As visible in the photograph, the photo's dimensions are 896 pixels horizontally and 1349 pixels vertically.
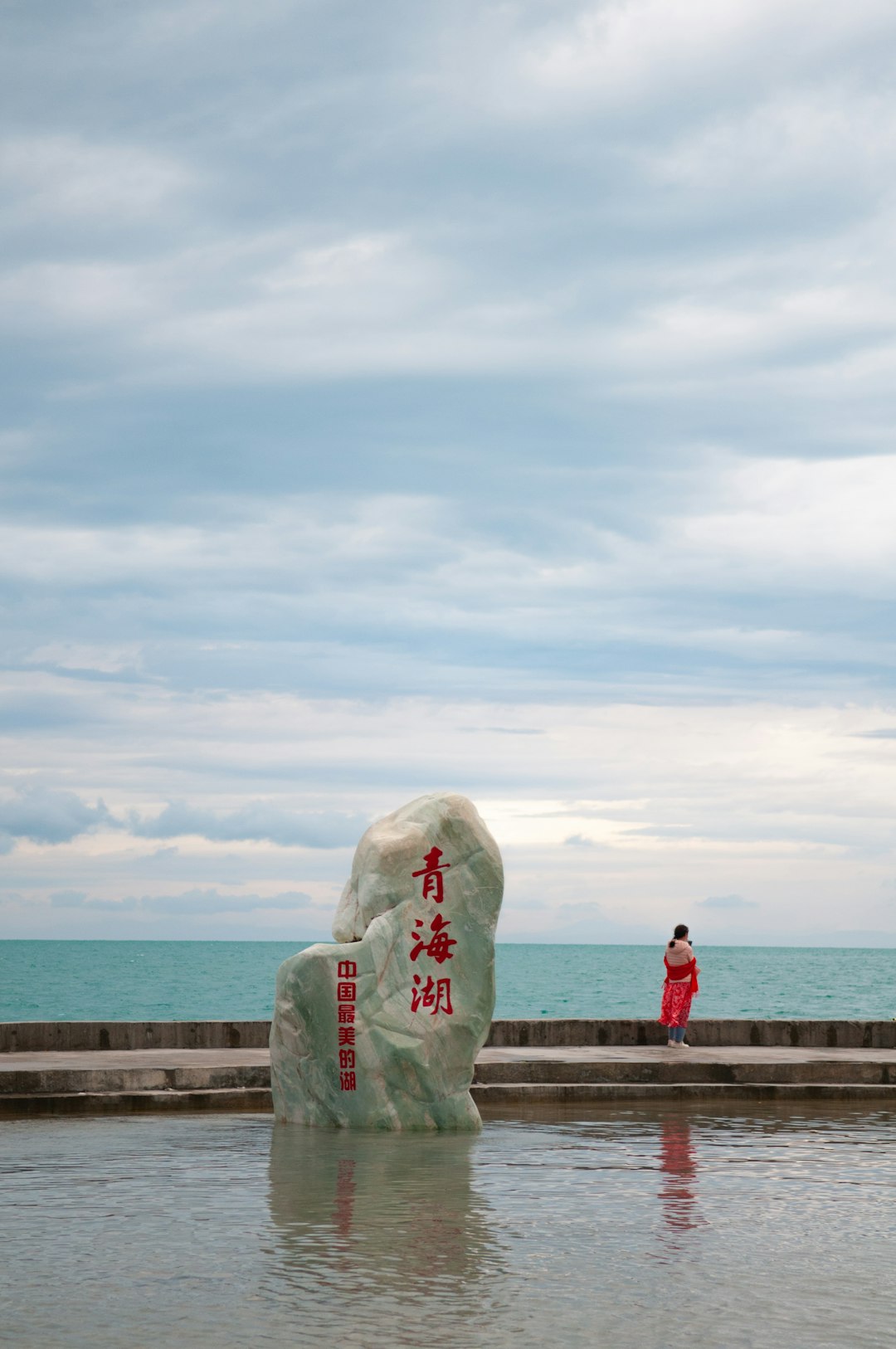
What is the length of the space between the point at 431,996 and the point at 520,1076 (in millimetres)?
3575

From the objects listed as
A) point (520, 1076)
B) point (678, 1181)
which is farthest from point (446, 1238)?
point (520, 1076)

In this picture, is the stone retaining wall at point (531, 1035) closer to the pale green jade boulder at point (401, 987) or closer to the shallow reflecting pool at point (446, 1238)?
the shallow reflecting pool at point (446, 1238)

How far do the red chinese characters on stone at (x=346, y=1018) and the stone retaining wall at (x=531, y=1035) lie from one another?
5.83 m

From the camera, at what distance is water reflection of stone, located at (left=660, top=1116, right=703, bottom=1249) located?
9.62 meters

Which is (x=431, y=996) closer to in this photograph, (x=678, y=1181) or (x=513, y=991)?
(x=678, y=1181)

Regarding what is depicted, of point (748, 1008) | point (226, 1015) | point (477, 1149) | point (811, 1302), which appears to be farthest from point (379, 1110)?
point (748, 1008)

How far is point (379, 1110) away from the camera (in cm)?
1362

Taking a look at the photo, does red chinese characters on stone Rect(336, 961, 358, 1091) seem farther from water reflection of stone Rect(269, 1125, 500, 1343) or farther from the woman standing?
the woman standing

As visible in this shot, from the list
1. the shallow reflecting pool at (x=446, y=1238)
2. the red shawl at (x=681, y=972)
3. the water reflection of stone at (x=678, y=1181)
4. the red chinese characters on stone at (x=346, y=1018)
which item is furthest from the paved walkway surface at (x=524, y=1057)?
the water reflection of stone at (x=678, y=1181)

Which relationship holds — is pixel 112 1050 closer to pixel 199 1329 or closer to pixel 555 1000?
pixel 199 1329

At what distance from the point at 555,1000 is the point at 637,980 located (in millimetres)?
33353

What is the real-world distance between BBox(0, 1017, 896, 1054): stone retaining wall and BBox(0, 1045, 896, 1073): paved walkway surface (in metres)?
0.21

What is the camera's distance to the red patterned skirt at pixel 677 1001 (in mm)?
19766

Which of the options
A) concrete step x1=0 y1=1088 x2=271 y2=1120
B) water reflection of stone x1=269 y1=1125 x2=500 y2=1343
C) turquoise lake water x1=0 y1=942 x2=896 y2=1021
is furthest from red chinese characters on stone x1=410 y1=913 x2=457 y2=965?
turquoise lake water x1=0 y1=942 x2=896 y2=1021
